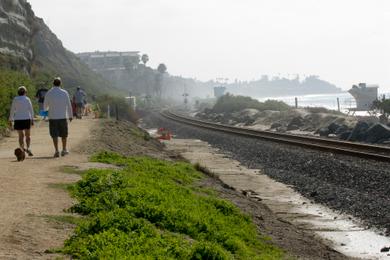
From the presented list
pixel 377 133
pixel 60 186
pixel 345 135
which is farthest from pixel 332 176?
pixel 345 135

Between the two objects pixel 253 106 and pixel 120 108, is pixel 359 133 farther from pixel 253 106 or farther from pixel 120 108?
pixel 253 106

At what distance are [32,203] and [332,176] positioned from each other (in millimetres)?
10321

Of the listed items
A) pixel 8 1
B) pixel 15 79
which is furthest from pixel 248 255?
pixel 8 1

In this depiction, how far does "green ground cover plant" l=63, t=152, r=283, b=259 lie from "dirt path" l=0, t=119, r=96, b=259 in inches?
11.5

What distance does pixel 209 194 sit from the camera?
1373 centimetres

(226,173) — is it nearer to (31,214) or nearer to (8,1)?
(31,214)

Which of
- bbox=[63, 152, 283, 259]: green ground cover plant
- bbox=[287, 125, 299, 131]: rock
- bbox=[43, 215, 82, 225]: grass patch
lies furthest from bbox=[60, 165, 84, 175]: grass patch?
bbox=[287, 125, 299, 131]: rock

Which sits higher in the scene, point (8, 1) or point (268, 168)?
point (8, 1)

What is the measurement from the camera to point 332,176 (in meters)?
17.5

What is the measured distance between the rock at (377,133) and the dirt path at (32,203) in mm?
15290

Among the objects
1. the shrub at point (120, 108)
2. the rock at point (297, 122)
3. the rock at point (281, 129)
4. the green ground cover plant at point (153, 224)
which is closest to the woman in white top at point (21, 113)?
the green ground cover plant at point (153, 224)

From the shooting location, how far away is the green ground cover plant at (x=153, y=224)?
708 centimetres

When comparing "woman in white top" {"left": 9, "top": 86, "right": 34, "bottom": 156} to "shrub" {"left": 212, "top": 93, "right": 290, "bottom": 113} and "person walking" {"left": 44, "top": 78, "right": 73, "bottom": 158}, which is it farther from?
"shrub" {"left": 212, "top": 93, "right": 290, "bottom": 113}

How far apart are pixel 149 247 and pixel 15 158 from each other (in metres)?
8.70
